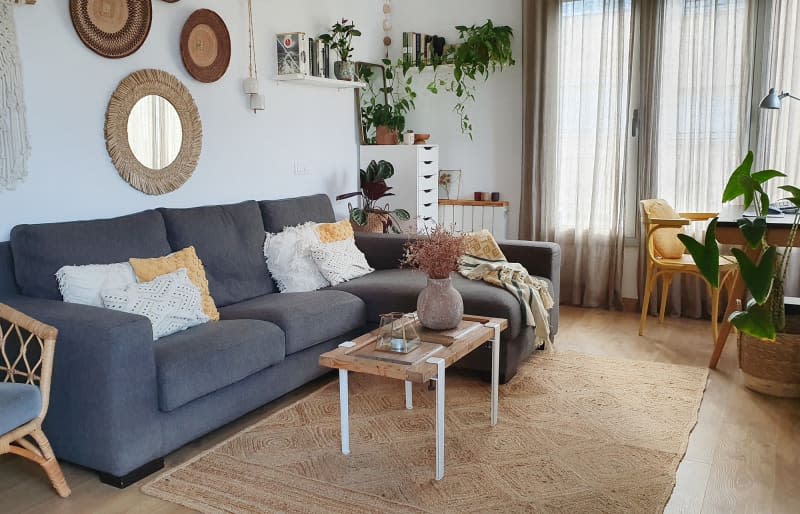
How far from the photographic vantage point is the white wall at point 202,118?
320 cm

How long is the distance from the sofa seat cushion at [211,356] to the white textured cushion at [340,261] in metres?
0.88

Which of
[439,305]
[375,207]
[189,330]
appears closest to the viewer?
[439,305]

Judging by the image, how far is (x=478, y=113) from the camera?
229 inches

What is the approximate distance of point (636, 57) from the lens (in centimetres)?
507

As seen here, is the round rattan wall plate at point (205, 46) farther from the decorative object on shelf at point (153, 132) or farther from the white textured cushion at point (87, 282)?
the white textured cushion at point (87, 282)

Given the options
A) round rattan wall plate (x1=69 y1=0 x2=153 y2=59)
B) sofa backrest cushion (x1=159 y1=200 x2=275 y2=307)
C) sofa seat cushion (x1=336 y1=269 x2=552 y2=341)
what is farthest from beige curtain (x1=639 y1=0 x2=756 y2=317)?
round rattan wall plate (x1=69 y1=0 x2=153 y2=59)

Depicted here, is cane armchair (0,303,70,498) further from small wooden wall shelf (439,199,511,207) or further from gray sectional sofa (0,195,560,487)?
small wooden wall shelf (439,199,511,207)

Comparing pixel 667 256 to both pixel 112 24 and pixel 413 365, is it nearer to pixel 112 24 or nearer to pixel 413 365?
pixel 413 365

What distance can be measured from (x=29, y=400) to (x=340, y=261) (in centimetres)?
209

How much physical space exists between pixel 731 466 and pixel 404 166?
11.0 feet

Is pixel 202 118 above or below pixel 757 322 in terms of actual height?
above

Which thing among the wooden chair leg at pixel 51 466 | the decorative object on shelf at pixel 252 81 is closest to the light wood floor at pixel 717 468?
the wooden chair leg at pixel 51 466

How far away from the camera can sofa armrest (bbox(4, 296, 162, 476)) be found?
252 centimetres

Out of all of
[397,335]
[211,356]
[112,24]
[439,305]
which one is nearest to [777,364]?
[439,305]
